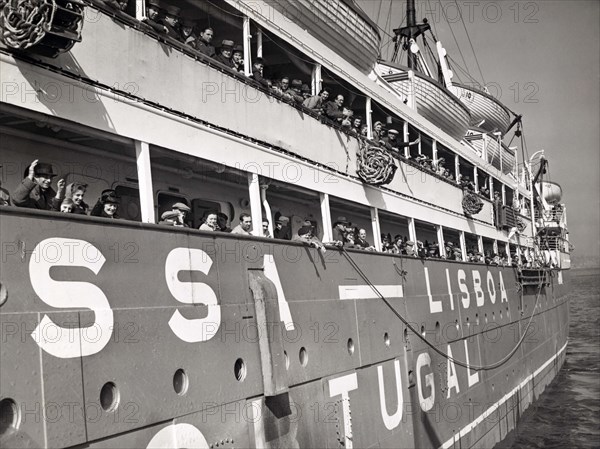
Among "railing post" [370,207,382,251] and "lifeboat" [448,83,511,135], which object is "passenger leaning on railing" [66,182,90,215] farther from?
"lifeboat" [448,83,511,135]

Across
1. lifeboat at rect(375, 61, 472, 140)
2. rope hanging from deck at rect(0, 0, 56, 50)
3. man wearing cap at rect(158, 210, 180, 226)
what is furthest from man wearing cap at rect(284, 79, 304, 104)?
lifeboat at rect(375, 61, 472, 140)

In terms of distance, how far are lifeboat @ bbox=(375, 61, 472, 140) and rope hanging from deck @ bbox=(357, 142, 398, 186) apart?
5619 millimetres

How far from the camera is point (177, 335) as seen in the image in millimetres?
5664

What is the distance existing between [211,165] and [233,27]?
232cm

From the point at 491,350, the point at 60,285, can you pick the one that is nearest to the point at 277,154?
the point at 60,285

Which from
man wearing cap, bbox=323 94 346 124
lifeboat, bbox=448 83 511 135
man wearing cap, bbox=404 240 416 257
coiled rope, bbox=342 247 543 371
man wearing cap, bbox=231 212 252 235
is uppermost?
lifeboat, bbox=448 83 511 135

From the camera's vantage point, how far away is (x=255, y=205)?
766cm

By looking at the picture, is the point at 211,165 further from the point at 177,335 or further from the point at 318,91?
the point at 318,91

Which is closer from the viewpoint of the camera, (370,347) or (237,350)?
(237,350)

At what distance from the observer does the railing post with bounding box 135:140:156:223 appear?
585cm

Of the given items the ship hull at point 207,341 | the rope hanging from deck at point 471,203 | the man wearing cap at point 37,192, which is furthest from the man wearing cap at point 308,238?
the rope hanging from deck at point 471,203

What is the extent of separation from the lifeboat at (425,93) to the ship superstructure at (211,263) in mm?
3143

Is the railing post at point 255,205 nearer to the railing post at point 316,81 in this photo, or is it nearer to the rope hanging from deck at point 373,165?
the railing post at point 316,81

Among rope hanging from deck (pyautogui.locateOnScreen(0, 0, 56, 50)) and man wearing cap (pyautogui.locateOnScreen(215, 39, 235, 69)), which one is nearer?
rope hanging from deck (pyautogui.locateOnScreen(0, 0, 56, 50))
